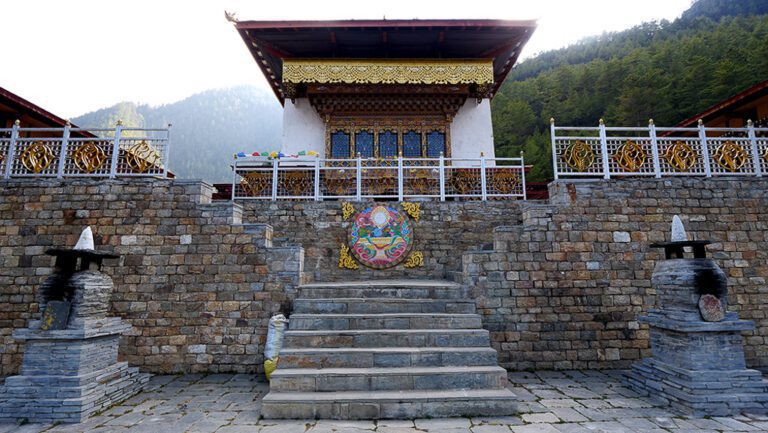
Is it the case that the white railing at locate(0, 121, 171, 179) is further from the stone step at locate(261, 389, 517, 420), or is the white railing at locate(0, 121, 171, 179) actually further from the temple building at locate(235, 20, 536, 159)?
the temple building at locate(235, 20, 536, 159)

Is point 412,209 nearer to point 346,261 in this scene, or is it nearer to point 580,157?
point 346,261

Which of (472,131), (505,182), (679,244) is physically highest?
(472,131)

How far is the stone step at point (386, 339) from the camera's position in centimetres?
547

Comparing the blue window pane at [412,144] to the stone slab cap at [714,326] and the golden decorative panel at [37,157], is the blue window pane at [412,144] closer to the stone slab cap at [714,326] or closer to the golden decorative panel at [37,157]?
the stone slab cap at [714,326]

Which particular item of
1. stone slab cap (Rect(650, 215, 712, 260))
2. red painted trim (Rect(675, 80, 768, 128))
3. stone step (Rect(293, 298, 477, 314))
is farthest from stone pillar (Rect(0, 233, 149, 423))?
red painted trim (Rect(675, 80, 768, 128))

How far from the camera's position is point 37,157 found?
25.4 ft

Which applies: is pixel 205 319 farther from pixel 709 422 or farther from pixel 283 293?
pixel 709 422

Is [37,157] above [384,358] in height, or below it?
above

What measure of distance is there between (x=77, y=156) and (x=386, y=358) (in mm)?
8025

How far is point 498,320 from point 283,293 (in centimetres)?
416

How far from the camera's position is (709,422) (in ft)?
14.2

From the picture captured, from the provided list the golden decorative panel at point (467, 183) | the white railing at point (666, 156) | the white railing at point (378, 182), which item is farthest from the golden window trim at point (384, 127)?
the white railing at point (666, 156)

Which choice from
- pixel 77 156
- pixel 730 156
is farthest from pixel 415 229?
pixel 77 156

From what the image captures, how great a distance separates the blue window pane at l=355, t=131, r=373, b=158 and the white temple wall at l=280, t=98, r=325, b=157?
1.53m
